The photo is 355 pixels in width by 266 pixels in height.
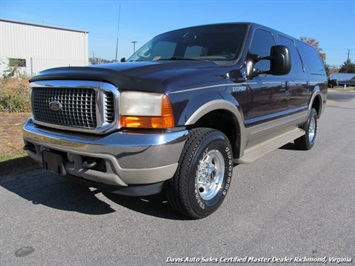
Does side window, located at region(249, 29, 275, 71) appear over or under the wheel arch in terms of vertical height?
over

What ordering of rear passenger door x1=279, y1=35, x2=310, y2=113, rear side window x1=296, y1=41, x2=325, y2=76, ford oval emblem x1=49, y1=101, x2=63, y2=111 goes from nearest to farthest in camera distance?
ford oval emblem x1=49, y1=101, x2=63, y2=111, rear passenger door x1=279, y1=35, x2=310, y2=113, rear side window x1=296, y1=41, x2=325, y2=76

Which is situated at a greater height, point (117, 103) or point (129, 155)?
point (117, 103)

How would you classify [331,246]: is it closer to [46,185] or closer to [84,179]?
[84,179]

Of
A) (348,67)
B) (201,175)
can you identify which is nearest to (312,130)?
(201,175)

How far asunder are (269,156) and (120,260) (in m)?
4.07

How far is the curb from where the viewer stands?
4.77 metres

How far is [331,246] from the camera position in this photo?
300 cm

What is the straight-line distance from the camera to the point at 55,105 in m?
3.28

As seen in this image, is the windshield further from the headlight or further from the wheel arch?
the headlight

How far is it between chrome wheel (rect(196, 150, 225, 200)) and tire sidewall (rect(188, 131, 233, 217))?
0.04 meters

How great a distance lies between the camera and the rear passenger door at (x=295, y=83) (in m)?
5.29

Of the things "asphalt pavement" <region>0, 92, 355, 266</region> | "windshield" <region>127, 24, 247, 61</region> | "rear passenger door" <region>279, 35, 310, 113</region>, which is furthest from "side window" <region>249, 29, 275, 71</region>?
"asphalt pavement" <region>0, 92, 355, 266</region>

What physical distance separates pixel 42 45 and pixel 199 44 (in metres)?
36.7

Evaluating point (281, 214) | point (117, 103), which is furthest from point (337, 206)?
point (117, 103)
